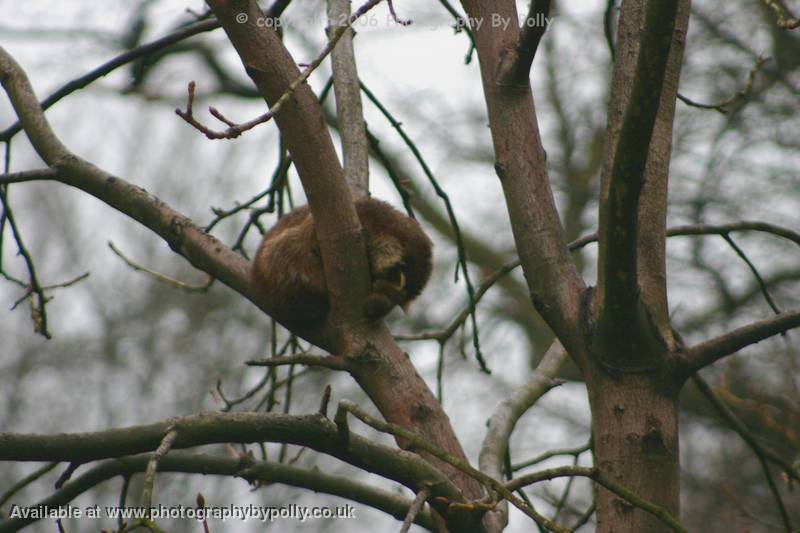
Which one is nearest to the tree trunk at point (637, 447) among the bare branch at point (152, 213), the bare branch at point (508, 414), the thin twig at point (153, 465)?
the bare branch at point (508, 414)

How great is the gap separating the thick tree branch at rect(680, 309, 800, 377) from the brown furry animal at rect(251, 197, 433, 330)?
93cm

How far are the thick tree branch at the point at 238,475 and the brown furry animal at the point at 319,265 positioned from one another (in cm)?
49

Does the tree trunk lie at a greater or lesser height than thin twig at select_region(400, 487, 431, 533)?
greater

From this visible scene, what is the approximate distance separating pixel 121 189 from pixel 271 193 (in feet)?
2.74

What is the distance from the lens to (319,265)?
335cm

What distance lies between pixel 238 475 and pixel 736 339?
1388 mm

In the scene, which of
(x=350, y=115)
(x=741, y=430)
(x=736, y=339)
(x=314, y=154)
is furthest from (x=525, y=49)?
(x=741, y=430)

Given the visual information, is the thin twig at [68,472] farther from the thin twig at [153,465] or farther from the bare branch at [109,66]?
the bare branch at [109,66]

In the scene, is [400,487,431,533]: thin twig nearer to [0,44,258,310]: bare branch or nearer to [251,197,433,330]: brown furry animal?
[251,197,433,330]: brown furry animal

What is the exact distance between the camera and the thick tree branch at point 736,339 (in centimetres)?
235

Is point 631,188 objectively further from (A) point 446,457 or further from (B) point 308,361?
(B) point 308,361

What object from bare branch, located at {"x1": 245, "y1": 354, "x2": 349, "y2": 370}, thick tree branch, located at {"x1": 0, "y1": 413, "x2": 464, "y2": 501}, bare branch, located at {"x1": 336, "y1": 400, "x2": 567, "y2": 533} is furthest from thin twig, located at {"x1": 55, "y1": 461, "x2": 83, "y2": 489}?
bare branch, located at {"x1": 336, "y1": 400, "x2": 567, "y2": 533}

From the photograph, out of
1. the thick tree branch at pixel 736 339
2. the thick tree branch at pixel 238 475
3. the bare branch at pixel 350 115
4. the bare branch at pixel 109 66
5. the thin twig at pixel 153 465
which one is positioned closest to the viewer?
the thin twig at pixel 153 465

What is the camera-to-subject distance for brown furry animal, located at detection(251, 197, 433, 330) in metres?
Result: 3.07
